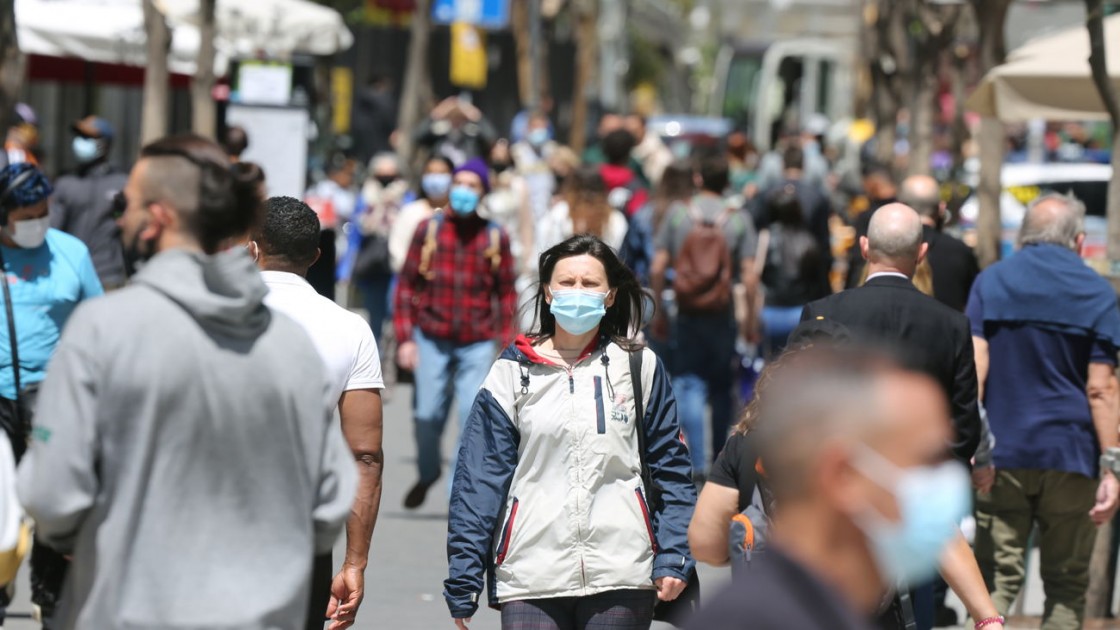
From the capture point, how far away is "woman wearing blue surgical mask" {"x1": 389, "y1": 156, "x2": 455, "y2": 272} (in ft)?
37.8

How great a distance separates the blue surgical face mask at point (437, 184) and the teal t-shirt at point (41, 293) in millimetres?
4459

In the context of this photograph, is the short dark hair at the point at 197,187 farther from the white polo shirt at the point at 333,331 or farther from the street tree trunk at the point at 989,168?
the street tree trunk at the point at 989,168

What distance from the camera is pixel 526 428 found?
5.28 meters

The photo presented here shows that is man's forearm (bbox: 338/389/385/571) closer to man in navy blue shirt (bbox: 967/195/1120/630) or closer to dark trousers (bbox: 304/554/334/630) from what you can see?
dark trousers (bbox: 304/554/334/630)

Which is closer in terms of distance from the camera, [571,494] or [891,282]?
[571,494]

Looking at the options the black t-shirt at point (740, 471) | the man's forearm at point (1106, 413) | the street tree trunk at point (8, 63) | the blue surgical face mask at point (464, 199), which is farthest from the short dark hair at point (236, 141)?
A: the black t-shirt at point (740, 471)

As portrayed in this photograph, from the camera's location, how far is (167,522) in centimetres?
346

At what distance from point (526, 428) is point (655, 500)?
0.44 metres

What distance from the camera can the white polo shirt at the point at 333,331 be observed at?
5117 mm

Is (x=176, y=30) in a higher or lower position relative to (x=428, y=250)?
higher

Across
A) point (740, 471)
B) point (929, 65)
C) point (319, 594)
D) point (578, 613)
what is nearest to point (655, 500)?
point (578, 613)

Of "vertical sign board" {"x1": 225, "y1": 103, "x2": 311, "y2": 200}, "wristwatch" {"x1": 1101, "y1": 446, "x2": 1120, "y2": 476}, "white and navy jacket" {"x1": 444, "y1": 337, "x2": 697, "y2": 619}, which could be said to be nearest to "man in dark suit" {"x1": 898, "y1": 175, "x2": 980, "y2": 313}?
"wristwatch" {"x1": 1101, "y1": 446, "x2": 1120, "y2": 476}

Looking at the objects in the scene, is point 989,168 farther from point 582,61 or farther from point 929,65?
point 582,61

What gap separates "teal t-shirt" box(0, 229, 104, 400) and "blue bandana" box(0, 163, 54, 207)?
0.59 ft
